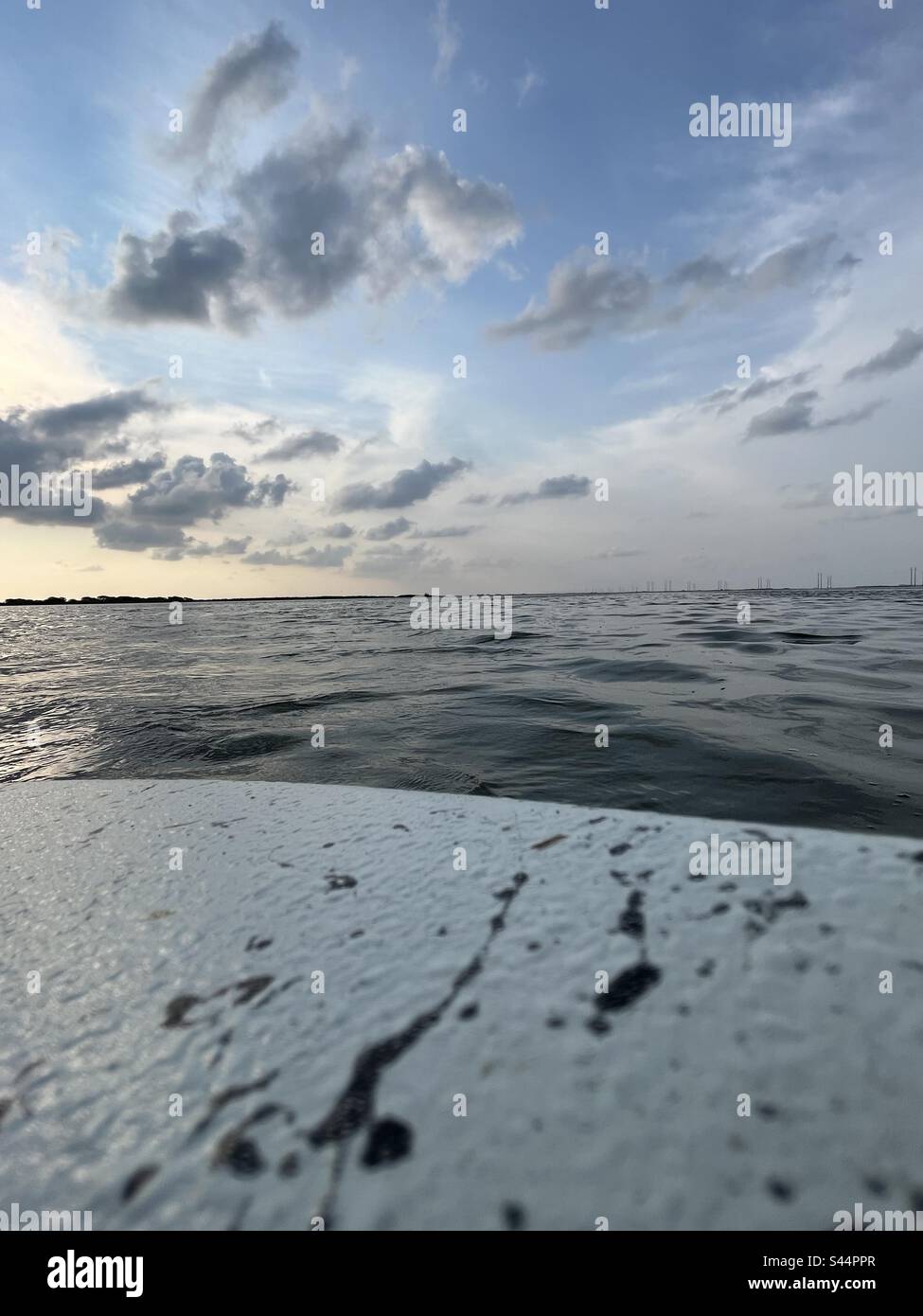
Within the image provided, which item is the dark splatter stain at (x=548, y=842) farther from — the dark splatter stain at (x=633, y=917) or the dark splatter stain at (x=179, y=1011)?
the dark splatter stain at (x=179, y=1011)

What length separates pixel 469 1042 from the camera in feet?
4.83

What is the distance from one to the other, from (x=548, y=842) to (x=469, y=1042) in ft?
4.15

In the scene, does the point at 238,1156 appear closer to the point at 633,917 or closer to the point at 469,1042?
the point at 469,1042

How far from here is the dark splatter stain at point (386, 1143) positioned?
122cm

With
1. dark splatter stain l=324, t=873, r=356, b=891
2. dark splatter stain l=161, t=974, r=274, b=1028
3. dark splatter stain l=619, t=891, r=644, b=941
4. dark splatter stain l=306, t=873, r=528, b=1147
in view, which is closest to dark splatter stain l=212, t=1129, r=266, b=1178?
dark splatter stain l=306, t=873, r=528, b=1147

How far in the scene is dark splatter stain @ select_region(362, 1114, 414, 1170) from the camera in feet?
4.00

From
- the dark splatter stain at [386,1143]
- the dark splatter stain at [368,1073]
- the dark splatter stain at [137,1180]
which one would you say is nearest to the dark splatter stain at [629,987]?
the dark splatter stain at [368,1073]

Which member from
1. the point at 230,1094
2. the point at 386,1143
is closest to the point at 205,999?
the point at 230,1094

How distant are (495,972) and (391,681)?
8.05 metres

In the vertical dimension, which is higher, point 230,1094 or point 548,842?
point 548,842

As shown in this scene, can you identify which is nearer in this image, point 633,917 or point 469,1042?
point 469,1042

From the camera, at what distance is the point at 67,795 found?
12.6 feet
